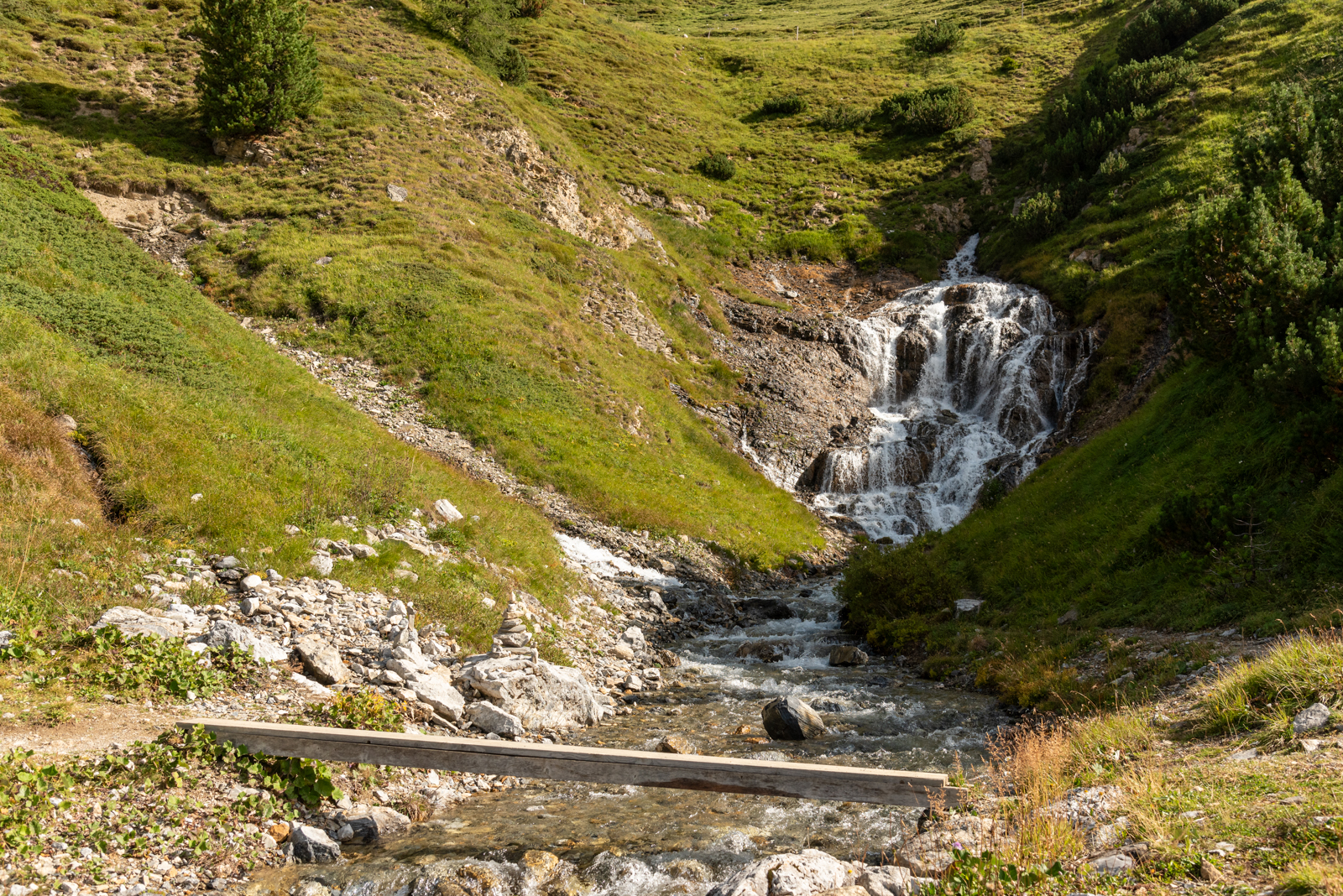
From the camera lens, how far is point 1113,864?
512 cm

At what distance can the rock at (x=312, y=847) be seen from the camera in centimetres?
710

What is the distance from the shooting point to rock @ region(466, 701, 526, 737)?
10.3 metres

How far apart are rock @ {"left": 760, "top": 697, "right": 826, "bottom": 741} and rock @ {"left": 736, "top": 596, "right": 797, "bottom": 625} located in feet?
28.8

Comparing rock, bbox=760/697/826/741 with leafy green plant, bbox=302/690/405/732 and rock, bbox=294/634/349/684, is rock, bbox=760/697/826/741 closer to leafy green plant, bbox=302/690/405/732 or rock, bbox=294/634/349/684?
leafy green plant, bbox=302/690/405/732

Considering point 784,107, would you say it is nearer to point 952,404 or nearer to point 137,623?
point 952,404

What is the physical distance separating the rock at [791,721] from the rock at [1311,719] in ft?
21.5

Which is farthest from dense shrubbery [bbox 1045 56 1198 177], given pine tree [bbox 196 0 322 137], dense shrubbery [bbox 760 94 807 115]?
pine tree [bbox 196 0 322 137]

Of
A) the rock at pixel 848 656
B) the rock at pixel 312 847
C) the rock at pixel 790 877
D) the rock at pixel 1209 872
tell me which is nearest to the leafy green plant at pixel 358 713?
the rock at pixel 312 847

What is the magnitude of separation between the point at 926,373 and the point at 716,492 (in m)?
18.6

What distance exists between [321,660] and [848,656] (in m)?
11.8

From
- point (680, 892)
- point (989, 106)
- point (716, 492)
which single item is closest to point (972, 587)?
point (716, 492)

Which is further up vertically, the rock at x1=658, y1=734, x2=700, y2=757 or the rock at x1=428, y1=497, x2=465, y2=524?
the rock at x1=428, y1=497, x2=465, y2=524

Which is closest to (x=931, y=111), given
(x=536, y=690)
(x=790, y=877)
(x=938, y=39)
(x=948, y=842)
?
(x=938, y=39)

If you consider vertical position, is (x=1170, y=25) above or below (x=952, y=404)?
above
